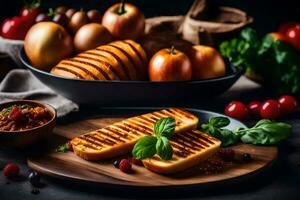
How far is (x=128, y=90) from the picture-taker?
9.26 ft

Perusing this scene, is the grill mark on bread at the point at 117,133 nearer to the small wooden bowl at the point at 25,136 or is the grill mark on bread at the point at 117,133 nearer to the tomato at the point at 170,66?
the small wooden bowl at the point at 25,136

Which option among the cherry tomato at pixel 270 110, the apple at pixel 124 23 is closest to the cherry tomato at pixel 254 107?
the cherry tomato at pixel 270 110

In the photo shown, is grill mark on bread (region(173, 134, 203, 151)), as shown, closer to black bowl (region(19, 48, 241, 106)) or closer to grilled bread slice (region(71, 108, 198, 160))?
grilled bread slice (region(71, 108, 198, 160))

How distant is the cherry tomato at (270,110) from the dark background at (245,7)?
4.78ft

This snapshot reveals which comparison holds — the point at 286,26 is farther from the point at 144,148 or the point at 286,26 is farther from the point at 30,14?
the point at 144,148

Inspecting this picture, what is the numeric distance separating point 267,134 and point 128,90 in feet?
2.24

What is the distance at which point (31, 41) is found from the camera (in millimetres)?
3113

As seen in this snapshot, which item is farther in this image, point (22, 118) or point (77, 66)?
point (77, 66)

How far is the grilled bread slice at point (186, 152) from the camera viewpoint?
7.18 feet

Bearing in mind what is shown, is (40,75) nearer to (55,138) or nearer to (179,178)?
(55,138)

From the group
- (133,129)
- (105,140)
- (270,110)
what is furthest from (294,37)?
(105,140)

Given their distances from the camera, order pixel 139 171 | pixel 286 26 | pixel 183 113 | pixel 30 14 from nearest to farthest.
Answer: pixel 139 171 < pixel 183 113 < pixel 30 14 < pixel 286 26

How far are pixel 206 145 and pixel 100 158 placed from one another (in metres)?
0.40

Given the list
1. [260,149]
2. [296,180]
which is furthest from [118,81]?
[296,180]
